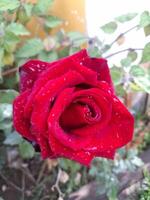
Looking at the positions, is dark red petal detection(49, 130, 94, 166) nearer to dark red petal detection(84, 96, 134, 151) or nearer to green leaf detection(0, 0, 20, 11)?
dark red petal detection(84, 96, 134, 151)

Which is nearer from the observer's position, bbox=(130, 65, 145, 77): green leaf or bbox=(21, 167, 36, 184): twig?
bbox=(130, 65, 145, 77): green leaf

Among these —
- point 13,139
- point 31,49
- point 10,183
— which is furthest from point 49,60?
point 10,183

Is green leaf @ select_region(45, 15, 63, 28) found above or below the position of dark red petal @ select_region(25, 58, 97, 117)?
above

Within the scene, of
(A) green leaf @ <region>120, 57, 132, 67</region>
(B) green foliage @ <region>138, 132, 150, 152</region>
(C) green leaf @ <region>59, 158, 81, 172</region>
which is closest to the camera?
(A) green leaf @ <region>120, 57, 132, 67</region>

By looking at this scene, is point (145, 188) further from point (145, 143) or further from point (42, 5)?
point (42, 5)

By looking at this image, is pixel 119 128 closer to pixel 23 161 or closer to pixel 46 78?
pixel 46 78

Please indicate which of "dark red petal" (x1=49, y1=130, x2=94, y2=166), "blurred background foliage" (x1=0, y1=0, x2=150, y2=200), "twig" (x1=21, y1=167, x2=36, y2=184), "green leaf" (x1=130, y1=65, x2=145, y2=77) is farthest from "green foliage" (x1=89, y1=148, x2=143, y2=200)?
"dark red petal" (x1=49, y1=130, x2=94, y2=166)

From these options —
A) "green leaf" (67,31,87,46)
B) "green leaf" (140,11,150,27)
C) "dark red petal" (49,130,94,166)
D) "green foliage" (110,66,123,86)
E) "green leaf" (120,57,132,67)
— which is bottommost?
"dark red petal" (49,130,94,166)
